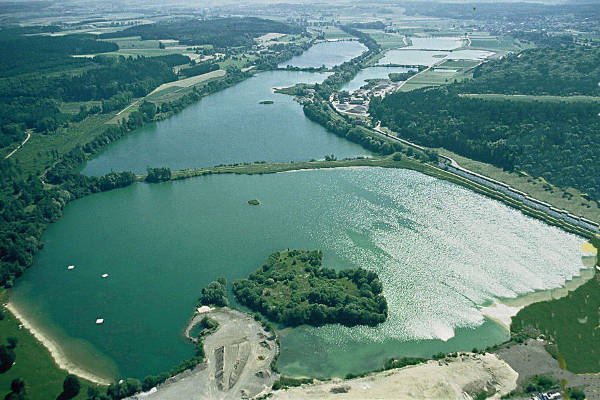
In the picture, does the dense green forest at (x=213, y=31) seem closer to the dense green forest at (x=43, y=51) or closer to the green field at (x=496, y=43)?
the dense green forest at (x=43, y=51)

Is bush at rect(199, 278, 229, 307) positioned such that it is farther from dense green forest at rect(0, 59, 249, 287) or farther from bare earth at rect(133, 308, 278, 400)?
dense green forest at rect(0, 59, 249, 287)

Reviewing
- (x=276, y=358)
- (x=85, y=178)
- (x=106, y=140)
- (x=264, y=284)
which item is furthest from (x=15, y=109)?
(x=276, y=358)

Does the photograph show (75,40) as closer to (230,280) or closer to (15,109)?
(15,109)

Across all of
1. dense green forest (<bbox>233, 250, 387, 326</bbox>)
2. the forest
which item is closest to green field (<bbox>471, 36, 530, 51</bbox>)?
the forest

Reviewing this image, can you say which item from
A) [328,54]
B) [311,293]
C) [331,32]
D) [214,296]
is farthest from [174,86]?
[331,32]

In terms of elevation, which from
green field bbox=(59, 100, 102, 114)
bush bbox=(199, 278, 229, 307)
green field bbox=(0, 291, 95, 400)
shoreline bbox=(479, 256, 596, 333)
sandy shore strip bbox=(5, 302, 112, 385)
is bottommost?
sandy shore strip bbox=(5, 302, 112, 385)

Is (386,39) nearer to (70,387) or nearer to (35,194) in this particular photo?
(35,194)
